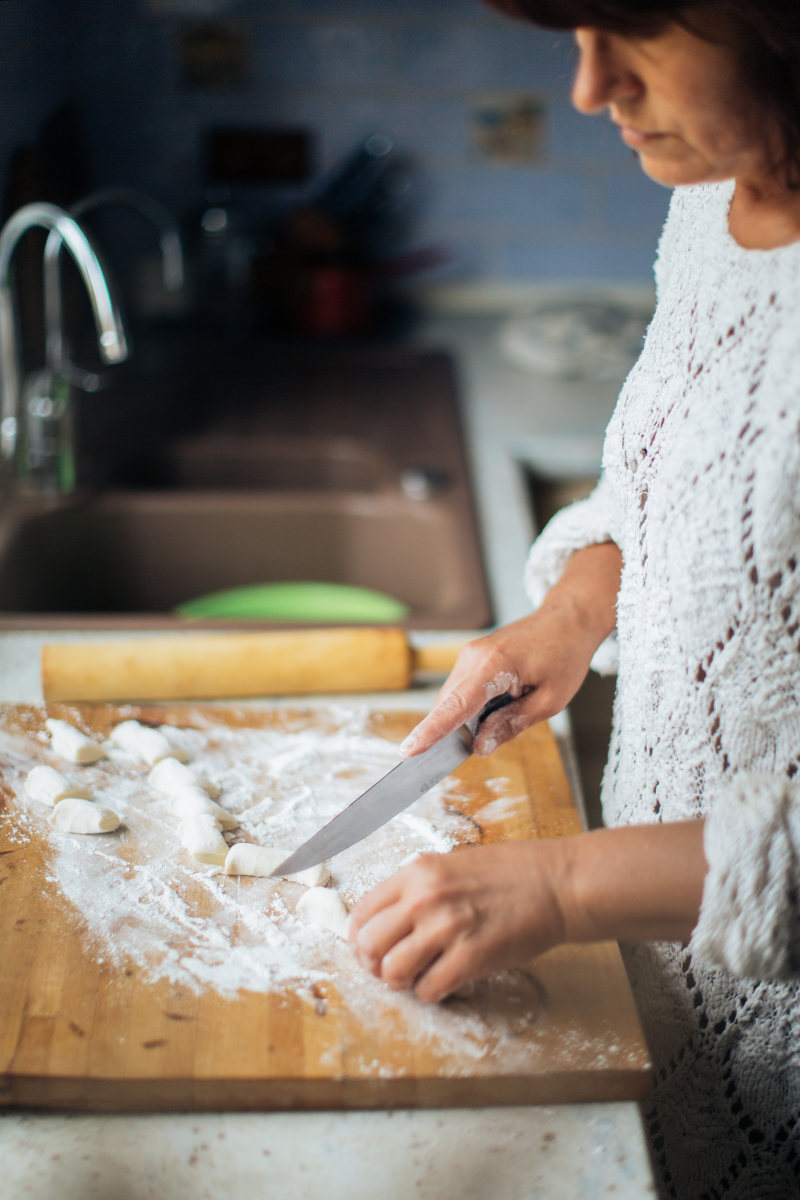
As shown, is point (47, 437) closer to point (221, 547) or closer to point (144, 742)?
point (221, 547)

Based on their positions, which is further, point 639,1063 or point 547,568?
point 547,568

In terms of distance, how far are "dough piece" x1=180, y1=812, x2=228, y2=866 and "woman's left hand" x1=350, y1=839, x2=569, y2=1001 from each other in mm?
167

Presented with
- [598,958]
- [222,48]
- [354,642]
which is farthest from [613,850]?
[222,48]

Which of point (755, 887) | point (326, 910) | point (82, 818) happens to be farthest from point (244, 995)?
point (755, 887)

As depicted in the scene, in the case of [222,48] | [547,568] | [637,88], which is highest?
[637,88]

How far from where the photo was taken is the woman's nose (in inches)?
22.2

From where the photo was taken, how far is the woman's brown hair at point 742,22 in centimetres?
53

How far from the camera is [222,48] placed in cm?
185

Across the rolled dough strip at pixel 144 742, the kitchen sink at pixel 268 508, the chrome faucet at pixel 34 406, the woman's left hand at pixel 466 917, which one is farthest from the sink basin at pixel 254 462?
the woman's left hand at pixel 466 917

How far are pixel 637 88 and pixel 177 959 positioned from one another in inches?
23.7

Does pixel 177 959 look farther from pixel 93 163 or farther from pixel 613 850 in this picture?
pixel 93 163

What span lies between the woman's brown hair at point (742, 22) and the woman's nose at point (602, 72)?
0.05 feet

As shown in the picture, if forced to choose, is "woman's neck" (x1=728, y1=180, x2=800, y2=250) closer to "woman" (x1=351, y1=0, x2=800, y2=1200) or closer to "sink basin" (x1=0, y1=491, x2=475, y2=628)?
"woman" (x1=351, y1=0, x2=800, y2=1200)

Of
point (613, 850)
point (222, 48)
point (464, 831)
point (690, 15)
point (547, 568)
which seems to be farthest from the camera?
point (222, 48)
